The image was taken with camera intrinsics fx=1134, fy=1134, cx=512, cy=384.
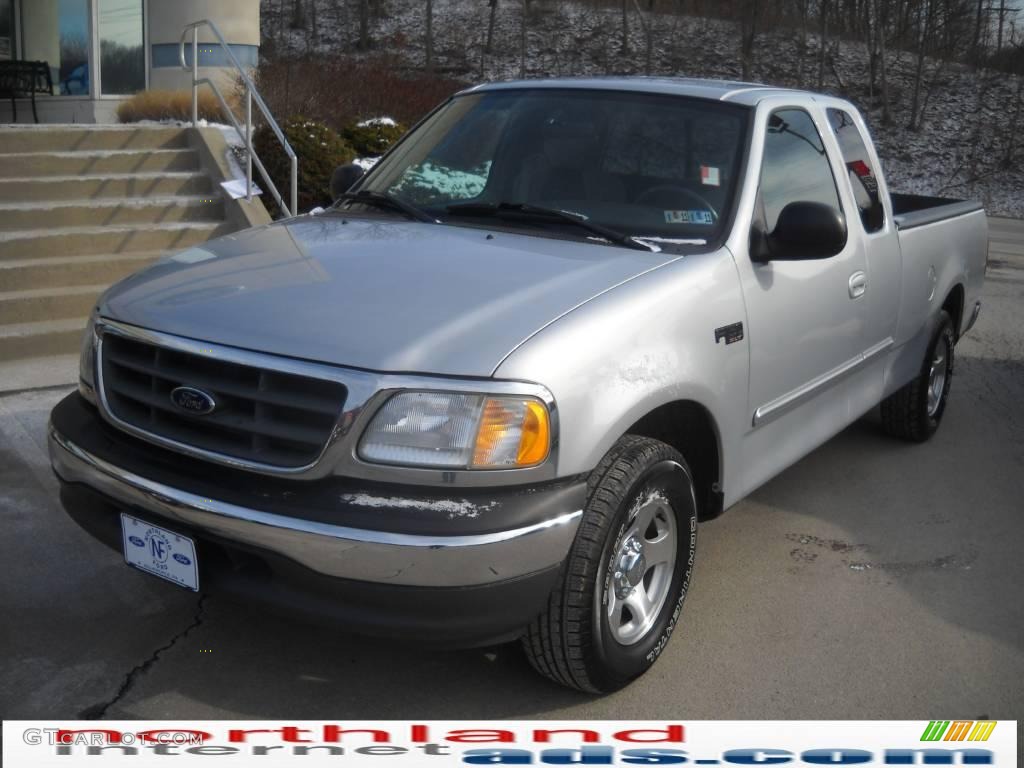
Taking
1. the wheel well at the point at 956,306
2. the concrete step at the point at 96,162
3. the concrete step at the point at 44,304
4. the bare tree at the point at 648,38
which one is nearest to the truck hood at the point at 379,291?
the wheel well at the point at 956,306

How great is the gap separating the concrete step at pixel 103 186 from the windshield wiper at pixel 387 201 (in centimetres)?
478

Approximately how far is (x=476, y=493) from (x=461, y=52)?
30759 mm

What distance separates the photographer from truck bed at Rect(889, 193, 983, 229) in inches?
221

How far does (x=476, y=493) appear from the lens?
2.92 meters

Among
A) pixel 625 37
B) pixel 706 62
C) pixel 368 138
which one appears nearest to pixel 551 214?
pixel 368 138

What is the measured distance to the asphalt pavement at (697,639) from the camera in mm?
3447

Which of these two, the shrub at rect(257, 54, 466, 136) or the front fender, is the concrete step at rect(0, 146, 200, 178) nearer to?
the shrub at rect(257, 54, 466, 136)

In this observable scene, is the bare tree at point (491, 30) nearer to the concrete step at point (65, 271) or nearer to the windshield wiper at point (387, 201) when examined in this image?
the concrete step at point (65, 271)

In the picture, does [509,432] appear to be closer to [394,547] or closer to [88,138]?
[394,547]

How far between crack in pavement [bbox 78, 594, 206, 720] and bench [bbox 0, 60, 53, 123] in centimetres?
1110

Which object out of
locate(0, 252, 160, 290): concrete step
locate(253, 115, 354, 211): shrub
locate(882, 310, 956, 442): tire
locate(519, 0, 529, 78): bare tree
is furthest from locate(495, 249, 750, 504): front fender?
locate(519, 0, 529, 78): bare tree

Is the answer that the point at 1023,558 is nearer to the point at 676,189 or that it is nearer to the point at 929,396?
the point at 929,396

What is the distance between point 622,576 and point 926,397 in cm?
326
